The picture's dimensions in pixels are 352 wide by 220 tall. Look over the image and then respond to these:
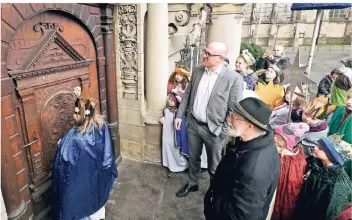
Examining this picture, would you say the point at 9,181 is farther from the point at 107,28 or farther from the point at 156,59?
the point at 156,59

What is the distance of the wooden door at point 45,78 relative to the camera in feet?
7.14

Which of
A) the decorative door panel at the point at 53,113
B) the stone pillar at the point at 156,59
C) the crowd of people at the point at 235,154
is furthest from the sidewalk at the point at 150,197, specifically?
the decorative door panel at the point at 53,113

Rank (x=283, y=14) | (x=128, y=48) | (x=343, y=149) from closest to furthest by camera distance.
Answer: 1. (x=343, y=149)
2. (x=128, y=48)
3. (x=283, y=14)

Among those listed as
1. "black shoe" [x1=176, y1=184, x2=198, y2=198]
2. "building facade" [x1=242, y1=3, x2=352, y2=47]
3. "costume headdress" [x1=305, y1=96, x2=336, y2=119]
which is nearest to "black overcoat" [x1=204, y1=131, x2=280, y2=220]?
"costume headdress" [x1=305, y1=96, x2=336, y2=119]

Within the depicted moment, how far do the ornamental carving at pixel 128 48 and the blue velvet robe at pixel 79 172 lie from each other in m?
1.34

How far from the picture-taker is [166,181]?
370cm

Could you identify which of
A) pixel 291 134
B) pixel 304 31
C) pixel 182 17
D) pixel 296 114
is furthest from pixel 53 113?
pixel 304 31

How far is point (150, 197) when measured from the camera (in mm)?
3342

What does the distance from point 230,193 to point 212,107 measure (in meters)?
1.35

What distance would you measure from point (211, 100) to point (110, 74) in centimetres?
159

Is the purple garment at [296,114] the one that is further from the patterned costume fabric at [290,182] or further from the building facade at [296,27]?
the building facade at [296,27]

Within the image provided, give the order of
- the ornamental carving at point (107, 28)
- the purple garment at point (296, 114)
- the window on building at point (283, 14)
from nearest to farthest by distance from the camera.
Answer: the ornamental carving at point (107, 28) < the purple garment at point (296, 114) < the window on building at point (283, 14)

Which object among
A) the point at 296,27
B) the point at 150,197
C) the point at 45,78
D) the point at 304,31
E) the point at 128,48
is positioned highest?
the point at 296,27

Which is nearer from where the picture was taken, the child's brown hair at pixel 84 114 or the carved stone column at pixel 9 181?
the carved stone column at pixel 9 181
